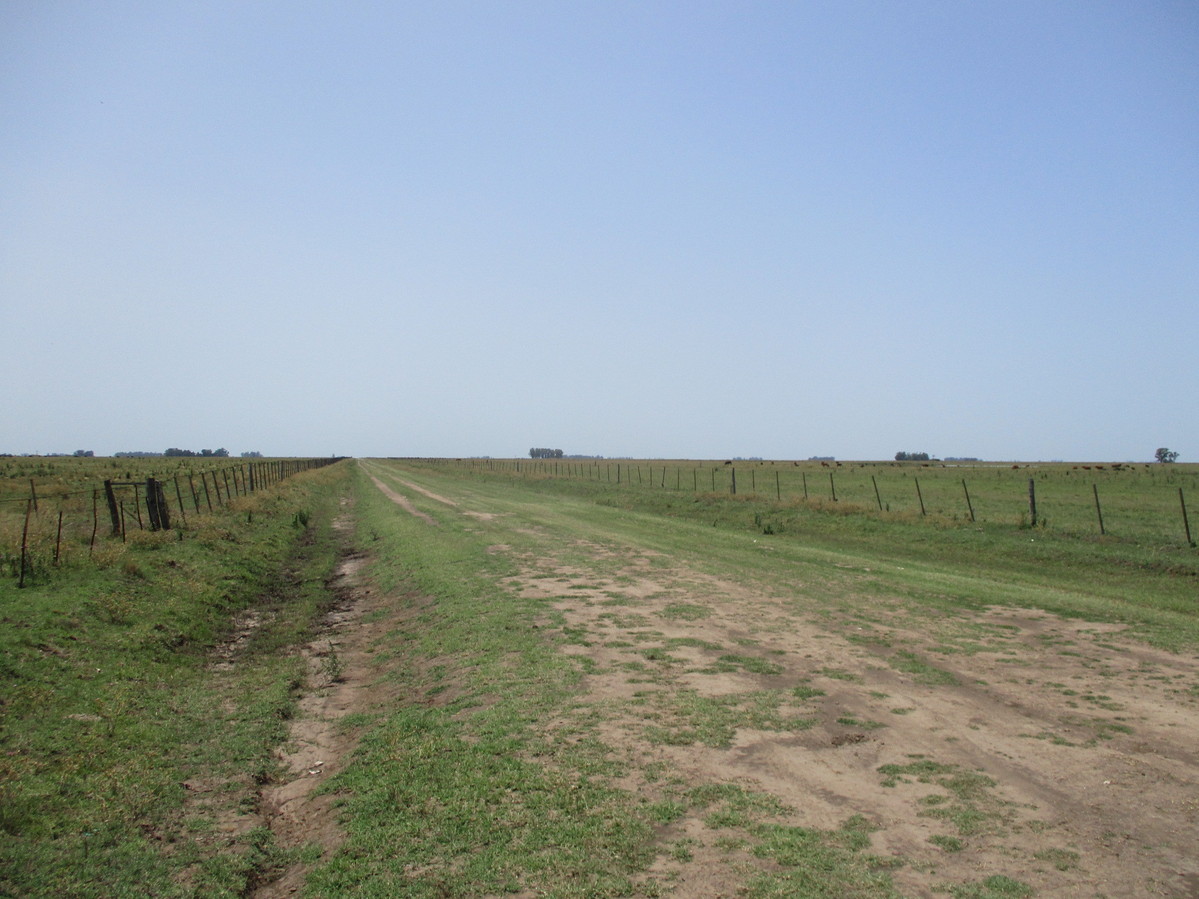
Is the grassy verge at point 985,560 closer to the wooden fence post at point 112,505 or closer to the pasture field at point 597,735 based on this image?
the pasture field at point 597,735

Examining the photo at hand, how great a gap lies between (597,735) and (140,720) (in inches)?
218

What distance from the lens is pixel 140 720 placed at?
855 centimetres

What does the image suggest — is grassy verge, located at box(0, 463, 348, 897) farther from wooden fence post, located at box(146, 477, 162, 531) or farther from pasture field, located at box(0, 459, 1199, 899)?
wooden fence post, located at box(146, 477, 162, 531)

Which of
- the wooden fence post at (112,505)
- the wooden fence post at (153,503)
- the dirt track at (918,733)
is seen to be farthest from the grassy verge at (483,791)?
the wooden fence post at (153,503)

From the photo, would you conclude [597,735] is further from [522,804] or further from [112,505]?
[112,505]

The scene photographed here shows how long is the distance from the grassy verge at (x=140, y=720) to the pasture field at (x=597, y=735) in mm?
37

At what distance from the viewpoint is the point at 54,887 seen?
521 centimetres

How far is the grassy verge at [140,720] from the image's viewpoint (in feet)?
18.6

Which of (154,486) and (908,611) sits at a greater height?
(154,486)

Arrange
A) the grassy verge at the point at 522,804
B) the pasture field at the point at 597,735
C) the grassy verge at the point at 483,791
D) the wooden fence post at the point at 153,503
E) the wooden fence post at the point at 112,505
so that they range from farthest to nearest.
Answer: the wooden fence post at the point at 153,503 → the wooden fence post at the point at 112,505 → the pasture field at the point at 597,735 → the grassy verge at the point at 483,791 → the grassy verge at the point at 522,804

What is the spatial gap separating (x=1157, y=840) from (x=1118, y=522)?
27.1 m

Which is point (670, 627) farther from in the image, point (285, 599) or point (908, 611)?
point (285, 599)

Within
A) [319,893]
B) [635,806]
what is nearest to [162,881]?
[319,893]

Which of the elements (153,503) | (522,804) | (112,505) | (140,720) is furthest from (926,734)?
(153,503)
